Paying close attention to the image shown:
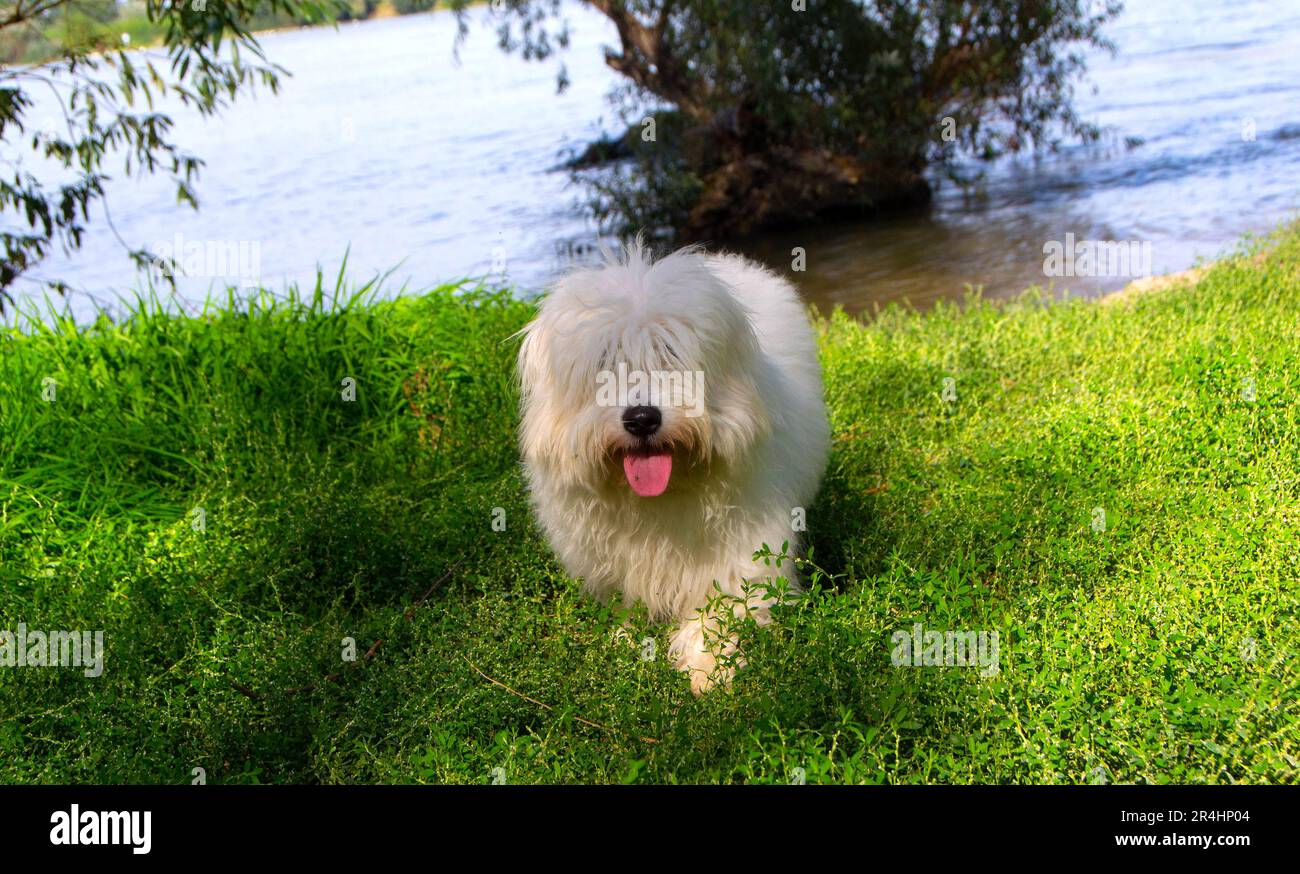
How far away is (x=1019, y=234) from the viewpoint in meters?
12.5

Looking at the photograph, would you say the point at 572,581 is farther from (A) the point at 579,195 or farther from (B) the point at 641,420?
(A) the point at 579,195

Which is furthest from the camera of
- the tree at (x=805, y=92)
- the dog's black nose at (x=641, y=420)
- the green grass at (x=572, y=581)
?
the tree at (x=805, y=92)

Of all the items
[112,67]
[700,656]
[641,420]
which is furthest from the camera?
[112,67]

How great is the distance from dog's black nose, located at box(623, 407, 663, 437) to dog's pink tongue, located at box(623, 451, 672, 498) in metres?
0.10

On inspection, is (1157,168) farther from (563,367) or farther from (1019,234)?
(563,367)

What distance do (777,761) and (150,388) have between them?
4283mm

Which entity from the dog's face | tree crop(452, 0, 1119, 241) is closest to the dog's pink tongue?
the dog's face

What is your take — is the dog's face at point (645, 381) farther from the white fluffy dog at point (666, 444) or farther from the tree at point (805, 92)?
the tree at point (805, 92)

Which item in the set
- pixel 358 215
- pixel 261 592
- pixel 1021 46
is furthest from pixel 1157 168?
pixel 261 592

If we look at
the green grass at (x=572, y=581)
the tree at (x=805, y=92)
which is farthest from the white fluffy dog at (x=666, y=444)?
the tree at (x=805, y=92)

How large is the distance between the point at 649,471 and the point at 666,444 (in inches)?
4.1

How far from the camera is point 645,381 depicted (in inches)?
142

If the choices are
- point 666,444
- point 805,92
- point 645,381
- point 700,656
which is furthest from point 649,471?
point 805,92

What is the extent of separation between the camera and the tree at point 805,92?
12.7 m
